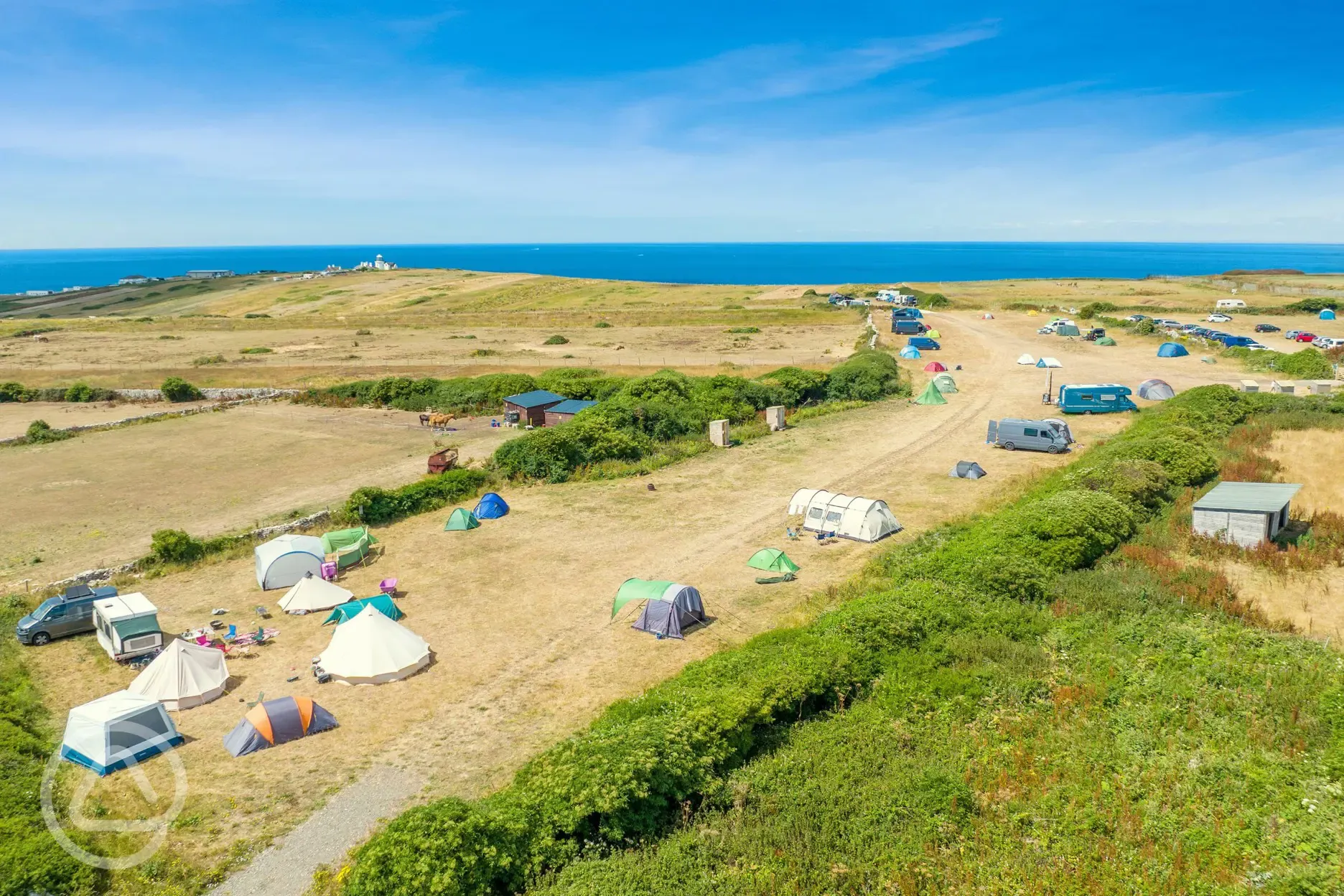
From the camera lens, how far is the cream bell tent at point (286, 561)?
2464 cm

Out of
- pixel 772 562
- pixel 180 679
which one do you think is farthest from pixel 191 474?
pixel 772 562

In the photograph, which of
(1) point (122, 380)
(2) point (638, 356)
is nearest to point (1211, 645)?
(2) point (638, 356)

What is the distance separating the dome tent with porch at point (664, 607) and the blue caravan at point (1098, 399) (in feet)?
111

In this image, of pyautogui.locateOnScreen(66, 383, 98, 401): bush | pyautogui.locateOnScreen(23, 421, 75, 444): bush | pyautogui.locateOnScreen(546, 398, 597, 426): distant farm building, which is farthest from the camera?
pyautogui.locateOnScreen(66, 383, 98, 401): bush

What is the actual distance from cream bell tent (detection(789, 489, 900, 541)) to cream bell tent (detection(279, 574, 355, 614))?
613 inches

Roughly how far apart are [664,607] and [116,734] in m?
12.0

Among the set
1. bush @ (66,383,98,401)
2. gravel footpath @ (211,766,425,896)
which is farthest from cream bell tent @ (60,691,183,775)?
bush @ (66,383,98,401)

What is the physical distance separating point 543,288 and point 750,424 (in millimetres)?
109407

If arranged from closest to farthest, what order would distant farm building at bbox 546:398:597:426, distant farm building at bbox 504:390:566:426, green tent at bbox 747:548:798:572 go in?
green tent at bbox 747:548:798:572
distant farm building at bbox 546:398:597:426
distant farm building at bbox 504:390:566:426

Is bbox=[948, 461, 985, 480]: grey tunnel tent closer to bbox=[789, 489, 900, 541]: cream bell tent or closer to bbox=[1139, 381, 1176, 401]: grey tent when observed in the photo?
bbox=[789, 489, 900, 541]: cream bell tent

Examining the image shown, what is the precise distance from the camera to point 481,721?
1700cm

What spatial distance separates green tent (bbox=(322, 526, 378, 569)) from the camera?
87.6ft

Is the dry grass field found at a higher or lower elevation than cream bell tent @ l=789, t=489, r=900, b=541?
lower

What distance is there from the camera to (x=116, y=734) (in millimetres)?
15484
